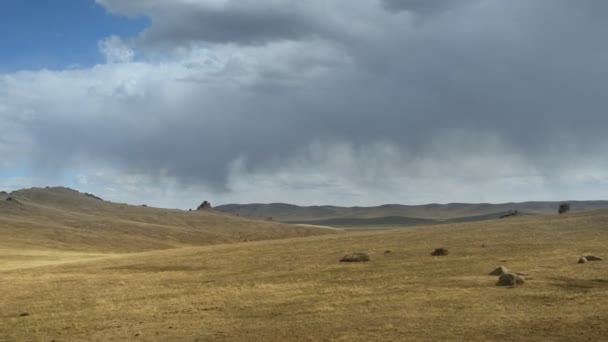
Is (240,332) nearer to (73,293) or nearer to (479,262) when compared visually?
(73,293)

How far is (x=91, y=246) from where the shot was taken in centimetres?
10294

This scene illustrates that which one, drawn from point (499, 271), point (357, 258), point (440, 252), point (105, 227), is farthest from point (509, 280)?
point (105, 227)

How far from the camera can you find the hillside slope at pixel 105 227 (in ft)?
341

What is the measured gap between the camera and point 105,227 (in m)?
129

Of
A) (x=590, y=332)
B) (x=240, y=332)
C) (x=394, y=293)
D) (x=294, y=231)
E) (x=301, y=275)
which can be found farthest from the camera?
(x=294, y=231)

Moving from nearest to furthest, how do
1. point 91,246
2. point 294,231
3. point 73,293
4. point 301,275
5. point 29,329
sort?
point 29,329
point 73,293
point 301,275
point 91,246
point 294,231

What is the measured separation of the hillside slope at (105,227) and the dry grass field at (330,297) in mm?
53833

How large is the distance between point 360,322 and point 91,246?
287ft

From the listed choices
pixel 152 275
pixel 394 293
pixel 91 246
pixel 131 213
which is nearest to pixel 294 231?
pixel 131 213

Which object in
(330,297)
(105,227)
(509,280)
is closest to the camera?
(330,297)

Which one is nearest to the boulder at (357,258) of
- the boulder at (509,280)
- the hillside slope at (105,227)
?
the boulder at (509,280)

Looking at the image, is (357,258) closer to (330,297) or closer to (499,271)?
(499,271)

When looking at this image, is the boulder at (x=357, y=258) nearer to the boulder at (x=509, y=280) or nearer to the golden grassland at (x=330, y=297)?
the golden grassland at (x=330, y=297)

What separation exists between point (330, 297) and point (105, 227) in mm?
107663
